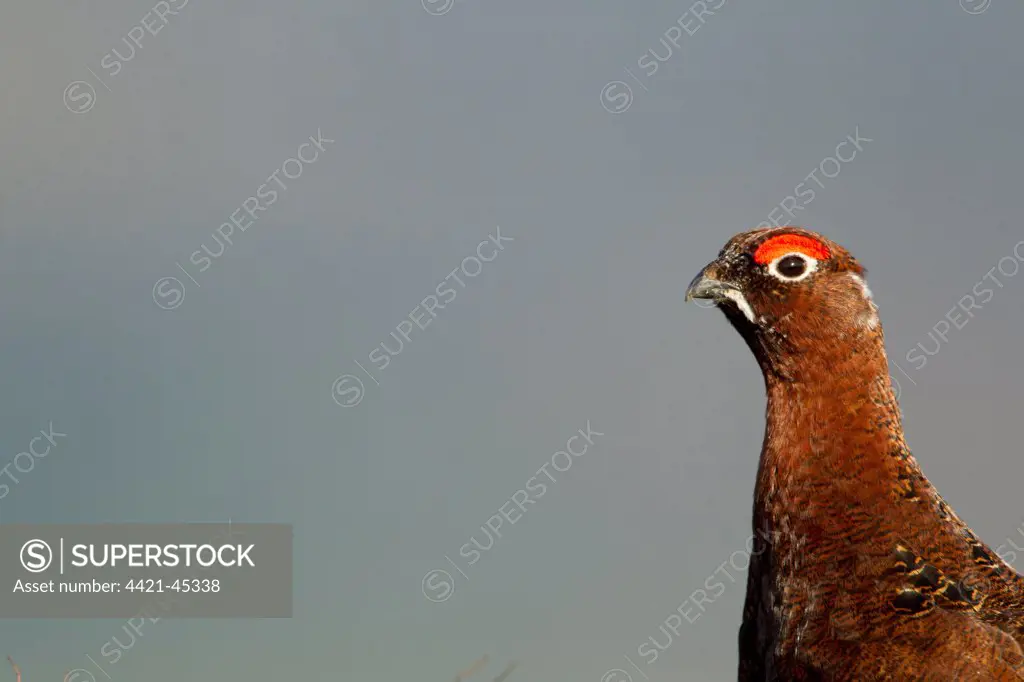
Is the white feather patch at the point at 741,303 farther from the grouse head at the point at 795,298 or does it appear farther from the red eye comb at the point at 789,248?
the red eye comb at the point at 789,248

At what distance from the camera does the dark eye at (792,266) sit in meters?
8.66

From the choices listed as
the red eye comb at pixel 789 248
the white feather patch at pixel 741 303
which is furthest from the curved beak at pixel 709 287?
the red eye comb at pixel 789 248

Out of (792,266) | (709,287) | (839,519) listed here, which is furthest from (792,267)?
(839,519)

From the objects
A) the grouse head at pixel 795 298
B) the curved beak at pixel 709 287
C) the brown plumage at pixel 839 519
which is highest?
the curved beak at pixel 709 287

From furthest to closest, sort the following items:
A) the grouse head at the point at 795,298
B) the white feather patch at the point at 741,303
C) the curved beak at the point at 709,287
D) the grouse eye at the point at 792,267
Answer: the curved beak at the point at 709,287, the white feather patch at the point at 741,303, the grouse eye at the point at 792,267, the grouse head at the point at 795,298

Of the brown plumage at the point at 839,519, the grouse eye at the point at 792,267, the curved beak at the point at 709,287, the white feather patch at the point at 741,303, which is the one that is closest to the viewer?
the brown plumage at the point at 839,519

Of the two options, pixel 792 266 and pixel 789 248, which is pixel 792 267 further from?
pixel 789 248

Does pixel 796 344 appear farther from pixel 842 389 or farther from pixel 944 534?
pixel 944 534

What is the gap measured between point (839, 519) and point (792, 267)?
1948 millimetres

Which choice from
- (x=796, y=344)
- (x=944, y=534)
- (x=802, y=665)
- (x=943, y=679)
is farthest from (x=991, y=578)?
(x=796, y=344)

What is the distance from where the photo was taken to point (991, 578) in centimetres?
766

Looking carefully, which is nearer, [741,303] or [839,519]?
[839,519]

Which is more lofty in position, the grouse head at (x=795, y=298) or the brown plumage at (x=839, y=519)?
the grouse head at (x=795, y=298)

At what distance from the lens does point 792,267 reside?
8.67 meters
